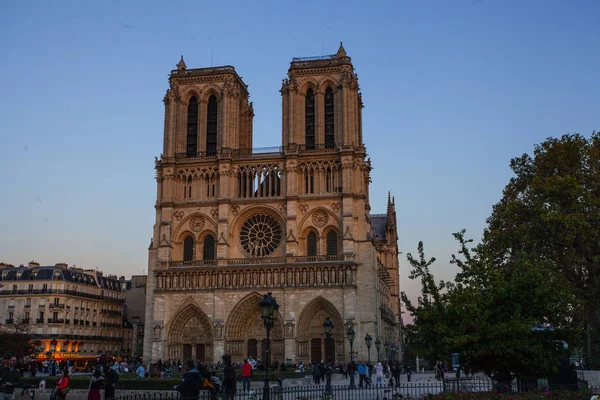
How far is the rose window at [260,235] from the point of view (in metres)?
46.2

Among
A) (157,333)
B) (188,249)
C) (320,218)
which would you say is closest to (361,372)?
(320,218)

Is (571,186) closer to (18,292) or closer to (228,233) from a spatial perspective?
(228,233)

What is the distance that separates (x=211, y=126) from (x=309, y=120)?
7.39 meters

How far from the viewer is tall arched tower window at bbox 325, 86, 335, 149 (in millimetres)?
47531

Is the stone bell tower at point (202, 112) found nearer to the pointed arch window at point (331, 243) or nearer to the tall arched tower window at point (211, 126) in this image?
the tall arched tower window at point (211, 126)

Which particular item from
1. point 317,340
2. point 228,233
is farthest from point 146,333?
point 317,340

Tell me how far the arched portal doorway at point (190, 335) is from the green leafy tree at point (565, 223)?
813 inches

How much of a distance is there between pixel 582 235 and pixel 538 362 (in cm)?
1443

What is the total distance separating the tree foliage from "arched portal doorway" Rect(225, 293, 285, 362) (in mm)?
25989

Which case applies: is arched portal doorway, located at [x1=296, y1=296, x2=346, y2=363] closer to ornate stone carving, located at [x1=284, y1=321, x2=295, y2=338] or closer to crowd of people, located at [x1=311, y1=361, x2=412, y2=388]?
ornate stone carving, located at [x1=284, y1=321, x2=295, y2=338]

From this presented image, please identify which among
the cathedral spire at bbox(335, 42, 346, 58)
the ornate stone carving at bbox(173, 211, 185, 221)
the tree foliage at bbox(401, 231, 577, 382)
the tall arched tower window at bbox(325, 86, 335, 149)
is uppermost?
the cathedral spire at bbox(335, 42, 346, 58)

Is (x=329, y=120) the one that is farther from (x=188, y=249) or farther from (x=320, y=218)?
(x=188, y=249)

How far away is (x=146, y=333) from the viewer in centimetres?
4625

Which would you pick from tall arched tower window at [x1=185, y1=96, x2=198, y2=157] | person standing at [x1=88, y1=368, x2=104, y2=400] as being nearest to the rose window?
tall arched tower window at [x1=185, y1=96, x2=198, y2=157]
